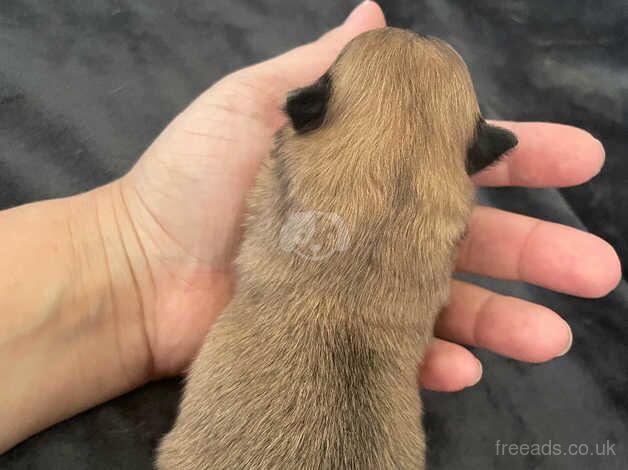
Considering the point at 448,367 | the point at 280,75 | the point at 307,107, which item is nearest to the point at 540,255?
the point at 448,367

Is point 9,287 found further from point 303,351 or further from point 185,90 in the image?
point 185,90

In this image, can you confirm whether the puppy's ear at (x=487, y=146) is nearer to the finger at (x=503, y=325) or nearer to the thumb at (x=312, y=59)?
the finger at (x=503, y=325)

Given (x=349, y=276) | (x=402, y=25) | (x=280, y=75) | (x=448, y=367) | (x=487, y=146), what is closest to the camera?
(x=349, y=276)

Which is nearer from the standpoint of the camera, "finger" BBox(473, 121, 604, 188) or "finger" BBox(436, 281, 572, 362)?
"finger" BBox(436, 281, 572, 362)

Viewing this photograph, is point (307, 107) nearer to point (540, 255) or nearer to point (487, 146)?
point (487, 146)

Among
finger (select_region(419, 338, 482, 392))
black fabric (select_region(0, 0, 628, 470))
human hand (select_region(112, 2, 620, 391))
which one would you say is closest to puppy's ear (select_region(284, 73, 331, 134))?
human hand (select_region(112, 2, 620, 391))

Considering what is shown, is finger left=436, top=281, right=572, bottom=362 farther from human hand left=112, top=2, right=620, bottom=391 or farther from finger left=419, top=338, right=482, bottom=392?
finger left=419, top=338, right=482, bottom=392
